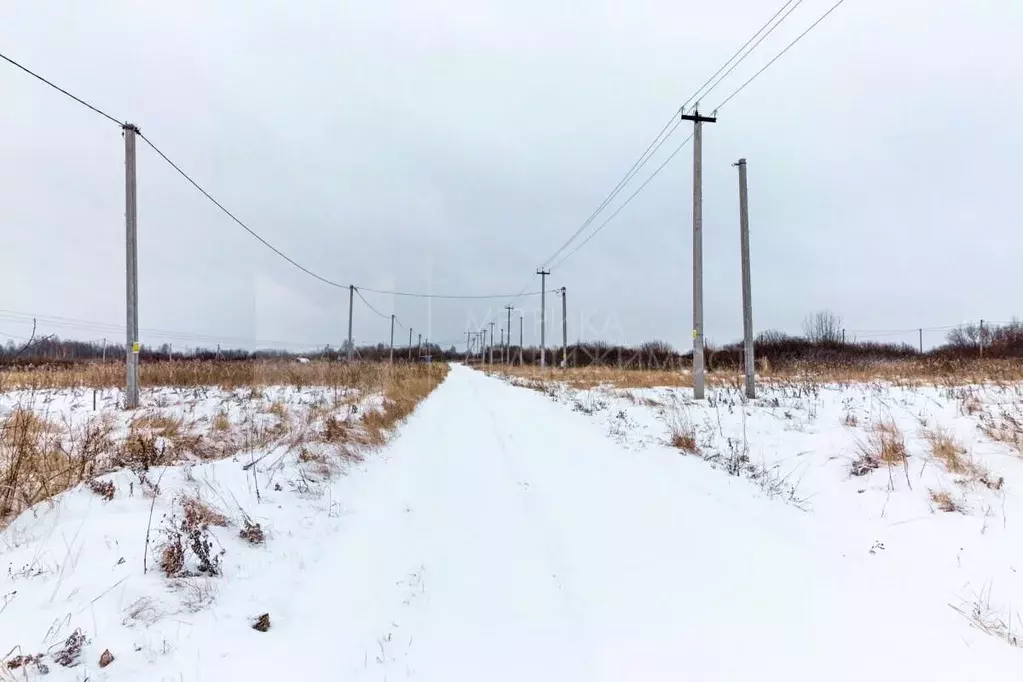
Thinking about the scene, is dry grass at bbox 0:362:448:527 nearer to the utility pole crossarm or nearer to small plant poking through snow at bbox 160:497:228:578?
small plant poking through snow at bbox 160:497:228:578

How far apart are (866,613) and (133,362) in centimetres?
1171

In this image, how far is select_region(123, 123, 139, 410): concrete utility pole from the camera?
30.3 ft

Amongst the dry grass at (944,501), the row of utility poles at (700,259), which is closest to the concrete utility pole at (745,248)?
the row of utility poles at (700,259)

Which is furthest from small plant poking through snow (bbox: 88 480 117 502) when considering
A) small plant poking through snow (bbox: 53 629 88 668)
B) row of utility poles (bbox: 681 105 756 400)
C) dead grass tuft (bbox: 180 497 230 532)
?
row of utility poles (bbox: 681 105 756 400)

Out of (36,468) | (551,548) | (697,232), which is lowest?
(551,548)

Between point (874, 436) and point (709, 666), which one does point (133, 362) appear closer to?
point (709, 666)

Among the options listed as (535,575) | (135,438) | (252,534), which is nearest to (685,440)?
(535,575)

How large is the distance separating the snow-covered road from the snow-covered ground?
14mm

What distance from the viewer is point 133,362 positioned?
9.23 m

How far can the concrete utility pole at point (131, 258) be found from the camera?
9227 millimetres

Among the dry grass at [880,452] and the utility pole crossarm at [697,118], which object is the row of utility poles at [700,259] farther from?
the dry grass at [880,452]

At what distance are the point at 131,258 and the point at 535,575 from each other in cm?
1087

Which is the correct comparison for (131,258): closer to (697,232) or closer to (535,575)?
(535,575)

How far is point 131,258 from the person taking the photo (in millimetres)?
9523
